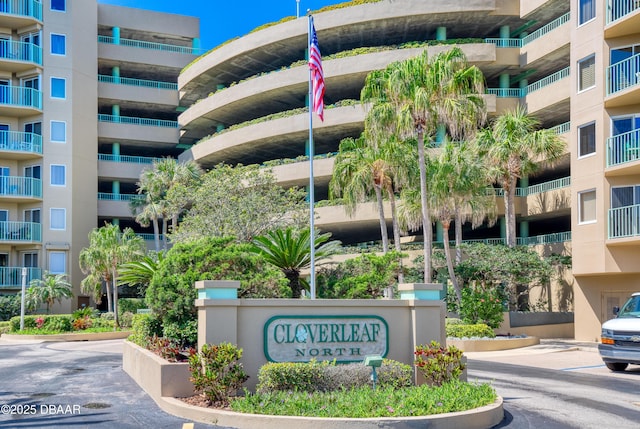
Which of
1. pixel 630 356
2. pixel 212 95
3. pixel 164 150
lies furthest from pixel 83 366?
pixel 164 150

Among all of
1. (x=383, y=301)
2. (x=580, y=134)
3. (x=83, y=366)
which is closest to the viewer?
(x=383, y=301)

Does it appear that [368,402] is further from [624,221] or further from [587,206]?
[587,206]

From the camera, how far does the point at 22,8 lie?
48656 mm

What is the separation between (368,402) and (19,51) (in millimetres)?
45415

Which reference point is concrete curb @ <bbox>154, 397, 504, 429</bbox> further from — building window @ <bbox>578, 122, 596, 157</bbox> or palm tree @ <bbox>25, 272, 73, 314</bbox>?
palm tree @ <bbox>25, 272, 73, 314</bbox>

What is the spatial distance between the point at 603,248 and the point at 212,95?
105 feet

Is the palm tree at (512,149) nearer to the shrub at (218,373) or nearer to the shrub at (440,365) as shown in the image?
the shrub at (440,365)

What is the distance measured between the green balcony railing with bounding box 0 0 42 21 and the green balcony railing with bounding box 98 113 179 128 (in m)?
8.76

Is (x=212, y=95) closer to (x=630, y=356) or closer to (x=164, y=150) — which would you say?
(x=164, y=150)

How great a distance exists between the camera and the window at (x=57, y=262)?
48.6 meters

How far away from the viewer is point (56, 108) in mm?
50125

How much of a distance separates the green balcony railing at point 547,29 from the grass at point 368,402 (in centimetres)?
3176

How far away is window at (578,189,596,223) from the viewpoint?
29422 millimetres

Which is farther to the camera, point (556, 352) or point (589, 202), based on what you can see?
point (589, 202)
